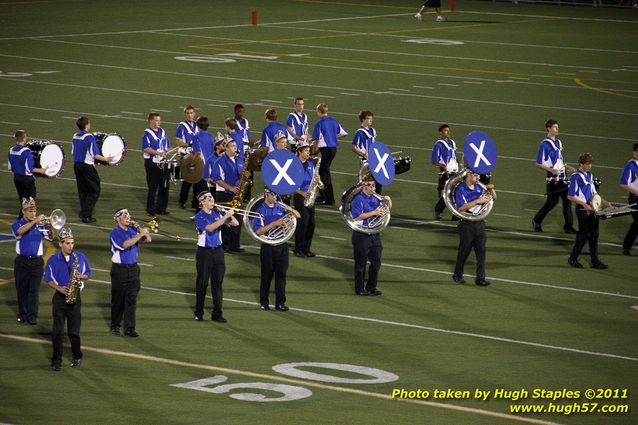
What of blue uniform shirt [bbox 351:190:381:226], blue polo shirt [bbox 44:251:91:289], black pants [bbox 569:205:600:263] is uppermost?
blue uniform shirt [bbox 351:190:381:226]

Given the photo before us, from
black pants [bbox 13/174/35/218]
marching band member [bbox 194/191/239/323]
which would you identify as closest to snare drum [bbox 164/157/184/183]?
black pants [bbox 13/174/35/218]

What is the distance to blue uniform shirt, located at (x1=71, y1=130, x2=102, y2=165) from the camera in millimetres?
23000

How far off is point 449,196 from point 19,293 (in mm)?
6435

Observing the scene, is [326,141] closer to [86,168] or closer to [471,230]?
[86,168]

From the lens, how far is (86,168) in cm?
2306

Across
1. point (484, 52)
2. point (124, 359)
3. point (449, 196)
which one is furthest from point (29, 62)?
point (124, 359)

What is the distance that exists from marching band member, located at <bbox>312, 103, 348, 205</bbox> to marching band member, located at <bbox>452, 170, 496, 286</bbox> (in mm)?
5468

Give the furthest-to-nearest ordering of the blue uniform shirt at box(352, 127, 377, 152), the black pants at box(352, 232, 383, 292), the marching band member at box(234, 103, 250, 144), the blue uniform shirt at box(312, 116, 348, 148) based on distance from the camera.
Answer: the blue uniform shirt at box(312, 116, 348, 148) → the marching band member at box(234, 103, 250, 144) → the blue uniform shirt at box(352, 127, 377, 152) → the black pants at box(352, 232, 383, 292)

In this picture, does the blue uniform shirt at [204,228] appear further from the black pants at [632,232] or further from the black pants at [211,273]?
the black pants at [632,232]

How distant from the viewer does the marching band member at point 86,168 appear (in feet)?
75.5

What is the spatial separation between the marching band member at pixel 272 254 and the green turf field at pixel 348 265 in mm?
280

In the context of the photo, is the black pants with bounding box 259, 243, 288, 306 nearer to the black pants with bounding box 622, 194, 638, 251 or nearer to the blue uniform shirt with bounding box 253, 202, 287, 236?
the blue uniform shirt with bounding box 253, 202, 287, 236

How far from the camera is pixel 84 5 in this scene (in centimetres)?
5875

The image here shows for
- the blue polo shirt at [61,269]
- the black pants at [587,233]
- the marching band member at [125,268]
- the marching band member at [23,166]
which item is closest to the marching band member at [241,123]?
the marching band member at [23,166]
